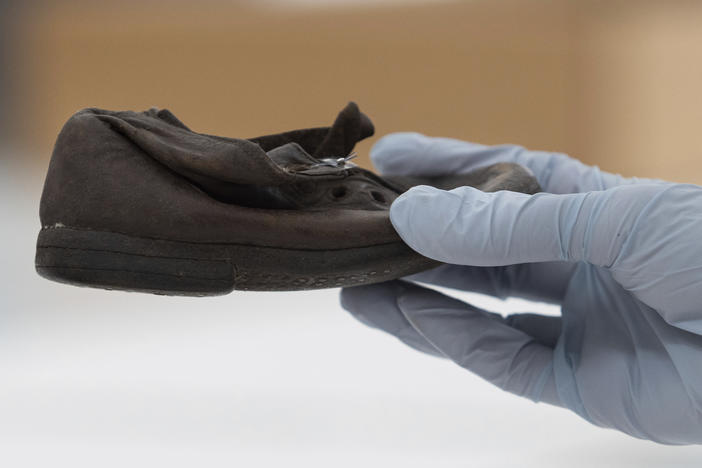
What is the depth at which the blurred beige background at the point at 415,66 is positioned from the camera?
275 centimetres

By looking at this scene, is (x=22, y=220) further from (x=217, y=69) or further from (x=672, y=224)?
(x=672, y=224)

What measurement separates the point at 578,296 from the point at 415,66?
5.80ft

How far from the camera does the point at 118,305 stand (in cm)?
235

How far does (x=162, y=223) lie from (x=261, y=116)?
1920mm

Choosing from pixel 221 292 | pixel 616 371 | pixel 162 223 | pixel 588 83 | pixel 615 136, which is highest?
pixel 588 83

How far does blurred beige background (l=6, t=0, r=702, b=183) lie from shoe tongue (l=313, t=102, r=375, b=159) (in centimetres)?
146

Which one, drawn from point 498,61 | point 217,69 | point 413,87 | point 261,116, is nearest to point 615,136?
point 498,61

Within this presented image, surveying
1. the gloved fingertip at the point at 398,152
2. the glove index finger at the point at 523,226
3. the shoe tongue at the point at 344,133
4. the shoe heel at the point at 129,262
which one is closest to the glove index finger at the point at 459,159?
the gloved fingertip at the point at 398,152

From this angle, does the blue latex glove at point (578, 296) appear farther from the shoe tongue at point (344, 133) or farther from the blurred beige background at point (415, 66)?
the blurred beige background at point (415, 66)

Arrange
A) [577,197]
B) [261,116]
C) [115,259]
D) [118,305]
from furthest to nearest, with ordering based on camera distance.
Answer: [261,116] < [118,305] < [577,197] < [115,259]

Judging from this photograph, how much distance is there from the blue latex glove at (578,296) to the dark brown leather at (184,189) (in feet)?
0.40

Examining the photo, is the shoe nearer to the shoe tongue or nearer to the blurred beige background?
the shoe tongue

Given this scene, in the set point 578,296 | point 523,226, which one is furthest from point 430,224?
point 578,296

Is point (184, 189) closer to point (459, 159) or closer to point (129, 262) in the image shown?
point (129, 262)
